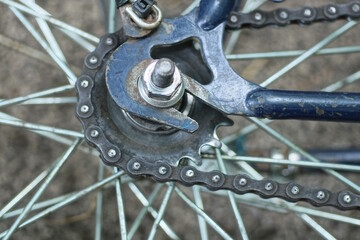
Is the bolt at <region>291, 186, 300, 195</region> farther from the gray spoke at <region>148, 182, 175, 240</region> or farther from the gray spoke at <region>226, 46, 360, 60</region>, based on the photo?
the gray spoke at <region>226, 46, 360, 60</region>

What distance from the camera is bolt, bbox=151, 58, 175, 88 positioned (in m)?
1.17

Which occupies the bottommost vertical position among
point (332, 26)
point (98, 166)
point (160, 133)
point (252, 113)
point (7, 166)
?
point (7, 166)

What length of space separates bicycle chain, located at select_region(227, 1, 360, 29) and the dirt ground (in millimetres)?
521

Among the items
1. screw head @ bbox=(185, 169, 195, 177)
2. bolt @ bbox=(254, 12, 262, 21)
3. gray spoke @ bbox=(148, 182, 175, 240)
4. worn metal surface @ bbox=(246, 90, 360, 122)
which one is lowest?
gray spoke @ bbox=(148, 182, 175, 240)

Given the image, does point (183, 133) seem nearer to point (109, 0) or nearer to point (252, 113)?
point (252, 113)

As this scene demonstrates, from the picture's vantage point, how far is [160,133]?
1365 millimetres

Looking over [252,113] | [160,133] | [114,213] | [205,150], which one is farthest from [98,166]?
[252,113]

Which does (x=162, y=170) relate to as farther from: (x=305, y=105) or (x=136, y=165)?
(x=305, y=105)

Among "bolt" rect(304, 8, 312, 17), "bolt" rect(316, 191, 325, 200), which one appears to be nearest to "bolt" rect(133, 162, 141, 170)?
"bolt" rect(316, 191, 325, 200)

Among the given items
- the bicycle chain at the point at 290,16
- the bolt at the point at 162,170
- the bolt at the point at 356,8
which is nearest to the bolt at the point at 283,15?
the bicycle chain at the point at 290,16

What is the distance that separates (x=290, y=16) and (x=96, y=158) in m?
0.74

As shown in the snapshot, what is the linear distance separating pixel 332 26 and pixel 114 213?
0.86 meters

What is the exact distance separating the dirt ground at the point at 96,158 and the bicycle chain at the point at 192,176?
55 cm

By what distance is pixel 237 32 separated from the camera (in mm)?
1826
